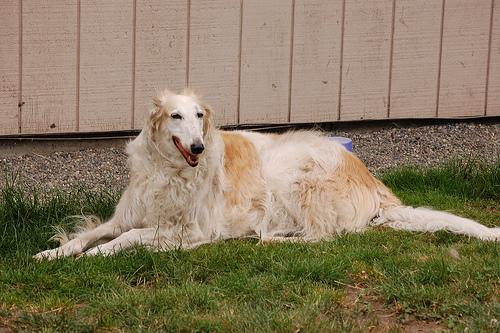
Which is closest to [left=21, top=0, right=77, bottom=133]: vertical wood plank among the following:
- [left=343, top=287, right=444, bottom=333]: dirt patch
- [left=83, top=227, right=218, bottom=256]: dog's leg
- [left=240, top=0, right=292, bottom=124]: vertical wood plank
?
[left=240, top=0, right=292, bottom=124]: vertical wood plank

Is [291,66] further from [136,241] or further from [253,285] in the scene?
[253,285]

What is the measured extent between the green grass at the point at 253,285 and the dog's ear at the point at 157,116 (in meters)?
0.74

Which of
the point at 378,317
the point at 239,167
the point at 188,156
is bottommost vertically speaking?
the point at 378,317

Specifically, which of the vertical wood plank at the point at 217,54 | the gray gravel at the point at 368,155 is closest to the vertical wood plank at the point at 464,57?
the gray gravel at the point at 368,155

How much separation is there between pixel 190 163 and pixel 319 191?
0.92 metres

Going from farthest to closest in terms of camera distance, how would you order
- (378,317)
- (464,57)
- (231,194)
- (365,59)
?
(464,57) < (365,59) < (231,194) < (378,317)

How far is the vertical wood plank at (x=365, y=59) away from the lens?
→ 8711 mm

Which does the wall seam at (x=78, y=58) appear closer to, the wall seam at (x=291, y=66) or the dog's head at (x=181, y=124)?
the wall seam at (x=291, y=66)

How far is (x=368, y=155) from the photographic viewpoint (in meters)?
8.33

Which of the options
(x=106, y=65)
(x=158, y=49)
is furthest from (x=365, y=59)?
(x=106, y=65)

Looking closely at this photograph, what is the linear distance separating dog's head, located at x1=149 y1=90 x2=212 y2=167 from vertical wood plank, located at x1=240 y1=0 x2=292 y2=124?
7.16ft

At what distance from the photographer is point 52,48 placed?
25.7 feet

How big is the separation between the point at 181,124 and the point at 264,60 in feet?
8.11

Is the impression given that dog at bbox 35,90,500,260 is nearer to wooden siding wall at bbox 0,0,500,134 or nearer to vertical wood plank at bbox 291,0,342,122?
wooden siding wall at bbox 0,0,500,134
